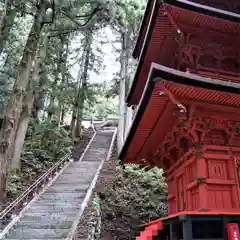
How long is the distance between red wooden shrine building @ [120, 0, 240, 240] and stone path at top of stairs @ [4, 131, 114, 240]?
2888 millimetres

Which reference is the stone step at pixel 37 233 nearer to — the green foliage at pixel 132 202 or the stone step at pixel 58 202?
the stone step at pixel 58 202

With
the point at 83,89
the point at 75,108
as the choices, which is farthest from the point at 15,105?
the point at 83,89

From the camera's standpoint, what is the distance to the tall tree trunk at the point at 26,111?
39.3 feet

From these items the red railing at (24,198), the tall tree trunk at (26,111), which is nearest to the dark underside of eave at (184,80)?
the red railing at (24,198)

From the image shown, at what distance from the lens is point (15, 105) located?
9.15 meters

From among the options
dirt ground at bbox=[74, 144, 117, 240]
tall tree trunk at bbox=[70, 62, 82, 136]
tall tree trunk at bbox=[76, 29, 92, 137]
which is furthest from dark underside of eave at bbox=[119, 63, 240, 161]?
tall tree trunk at bbox=[70, 62, 82, 136]

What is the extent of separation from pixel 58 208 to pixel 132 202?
313 centimetres

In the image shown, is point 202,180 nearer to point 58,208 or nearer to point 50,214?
point 50,214

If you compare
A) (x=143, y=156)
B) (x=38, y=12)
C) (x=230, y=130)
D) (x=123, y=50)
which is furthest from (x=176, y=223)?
(x=123, y=50)

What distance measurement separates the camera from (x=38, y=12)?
10250 mm

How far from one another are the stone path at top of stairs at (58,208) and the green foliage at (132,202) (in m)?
1.13

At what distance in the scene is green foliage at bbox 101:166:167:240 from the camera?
31.9 feet

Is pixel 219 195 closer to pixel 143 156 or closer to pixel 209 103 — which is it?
pixel 209 103

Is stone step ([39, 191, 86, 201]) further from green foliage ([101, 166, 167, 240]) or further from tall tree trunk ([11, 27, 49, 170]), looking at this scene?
tall tree trunk ([11, 27, 49, 170])
